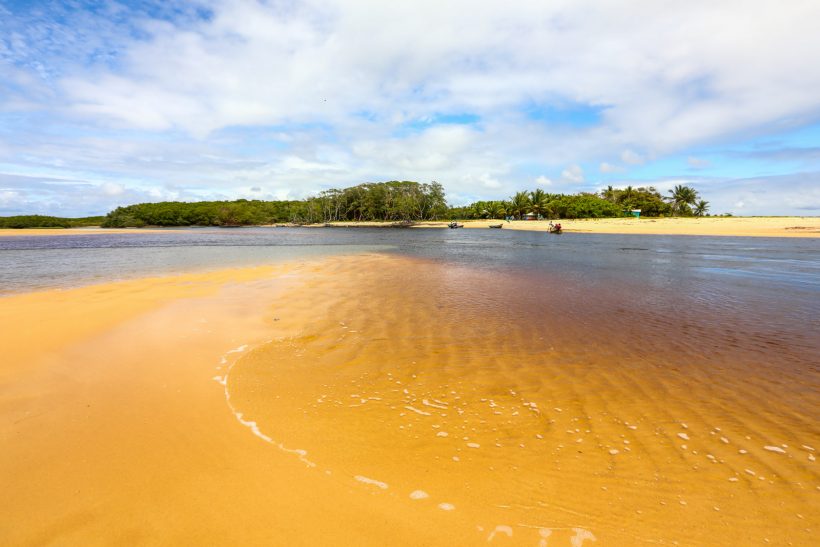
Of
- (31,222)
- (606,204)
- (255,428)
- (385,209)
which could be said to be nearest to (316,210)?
(385,209)

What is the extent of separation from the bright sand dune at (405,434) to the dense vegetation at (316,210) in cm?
10935

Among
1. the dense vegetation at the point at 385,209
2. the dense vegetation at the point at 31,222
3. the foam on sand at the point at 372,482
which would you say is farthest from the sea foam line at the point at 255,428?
the dense vegetation at the point at 31,222

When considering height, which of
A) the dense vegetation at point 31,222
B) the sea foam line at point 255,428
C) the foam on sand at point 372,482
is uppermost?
the dense vegetation at point 31,222

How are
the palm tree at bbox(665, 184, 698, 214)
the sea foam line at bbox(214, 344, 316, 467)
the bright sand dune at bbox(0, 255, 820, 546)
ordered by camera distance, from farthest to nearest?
the palm tree at bbox(665, 184, 698, 214) → the sea foam line at bbox(214, 344, 316, 467) → the bright sand dune at bbox(0, 255, 820, 546)

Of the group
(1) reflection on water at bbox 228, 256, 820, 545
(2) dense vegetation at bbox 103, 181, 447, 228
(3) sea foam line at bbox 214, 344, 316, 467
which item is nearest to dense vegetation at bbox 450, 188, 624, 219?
(2) dense vegetation at bbox 103, 181, 447, 228

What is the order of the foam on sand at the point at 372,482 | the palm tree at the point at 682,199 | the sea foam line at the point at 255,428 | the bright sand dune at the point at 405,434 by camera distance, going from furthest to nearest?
the palm tree at the point at 682,199 < the sea foam line at the point at 255,428 < the foam on sand at the point at 372,482 < the bright sand dune at the point at 405,434

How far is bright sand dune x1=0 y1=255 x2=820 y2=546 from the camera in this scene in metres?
2.78

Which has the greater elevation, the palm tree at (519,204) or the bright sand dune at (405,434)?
the palm tree at (519,204)

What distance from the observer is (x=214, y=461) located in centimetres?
349

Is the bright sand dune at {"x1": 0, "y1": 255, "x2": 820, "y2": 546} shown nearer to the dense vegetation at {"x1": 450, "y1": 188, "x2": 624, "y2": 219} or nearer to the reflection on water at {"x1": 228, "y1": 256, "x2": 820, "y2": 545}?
the reflection on water at {"x1": 228, "y1": 256, "x2": 820, "y2": 545}

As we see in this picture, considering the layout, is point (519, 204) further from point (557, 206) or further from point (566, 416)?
point (566, 416)

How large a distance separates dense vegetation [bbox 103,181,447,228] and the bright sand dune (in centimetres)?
10935

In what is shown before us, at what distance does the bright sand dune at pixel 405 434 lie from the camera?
2.78 metres

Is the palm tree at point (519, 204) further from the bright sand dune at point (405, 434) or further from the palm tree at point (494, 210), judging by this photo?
the bright sand dune at point (405, 434)
